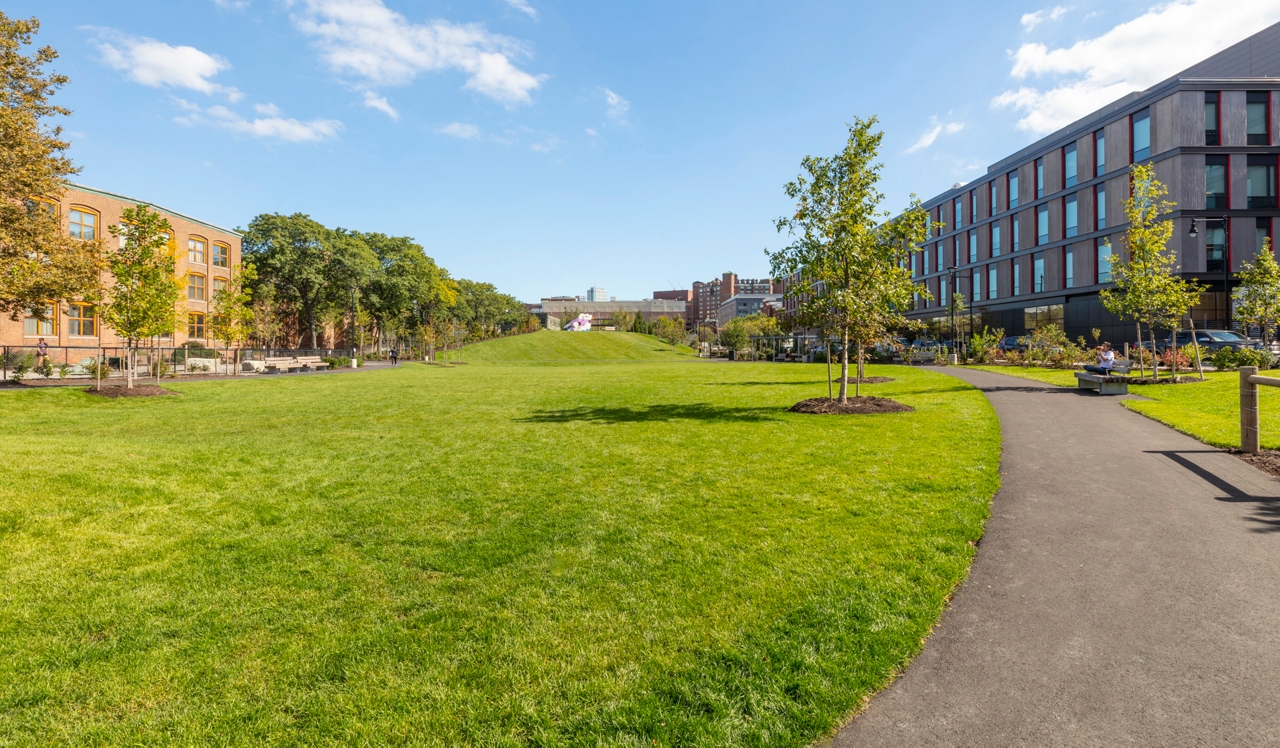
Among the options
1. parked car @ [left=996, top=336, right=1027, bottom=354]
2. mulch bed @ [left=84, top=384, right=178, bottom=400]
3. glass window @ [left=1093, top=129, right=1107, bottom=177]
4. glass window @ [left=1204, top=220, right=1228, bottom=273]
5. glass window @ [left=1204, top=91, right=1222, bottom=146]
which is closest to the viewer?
mulch bed @ [left=84, top=384, right=178, bottom=400]

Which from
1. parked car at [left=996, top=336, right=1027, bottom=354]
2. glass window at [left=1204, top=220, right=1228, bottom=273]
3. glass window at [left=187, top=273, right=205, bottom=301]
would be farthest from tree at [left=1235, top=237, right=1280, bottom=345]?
glass window at [left=187, top=273, right=205, bottom=301]

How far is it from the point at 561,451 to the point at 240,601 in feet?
20.2

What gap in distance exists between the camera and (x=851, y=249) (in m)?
15.1

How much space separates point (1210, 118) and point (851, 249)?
142 ft

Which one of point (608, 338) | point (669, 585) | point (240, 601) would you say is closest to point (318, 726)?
point (240, 601)

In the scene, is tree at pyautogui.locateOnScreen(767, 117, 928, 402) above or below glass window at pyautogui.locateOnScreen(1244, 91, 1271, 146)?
below

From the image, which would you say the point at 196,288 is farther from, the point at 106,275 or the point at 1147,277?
the point at 1147,277

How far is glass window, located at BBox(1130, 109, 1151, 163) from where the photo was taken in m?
41.9

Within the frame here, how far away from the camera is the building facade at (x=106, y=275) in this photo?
37.2 m

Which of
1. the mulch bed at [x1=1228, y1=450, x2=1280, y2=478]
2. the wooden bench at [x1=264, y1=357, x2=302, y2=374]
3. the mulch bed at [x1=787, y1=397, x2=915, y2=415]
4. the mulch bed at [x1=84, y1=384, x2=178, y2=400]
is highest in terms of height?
the wooden bench at [x1=264, y1=357, x2=302, y2=374]

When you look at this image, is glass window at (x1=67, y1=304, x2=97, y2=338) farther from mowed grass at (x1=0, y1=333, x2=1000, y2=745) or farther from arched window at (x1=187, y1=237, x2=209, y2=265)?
mowed grass at (x1=0, y1=333, x2=1000, y2=745)

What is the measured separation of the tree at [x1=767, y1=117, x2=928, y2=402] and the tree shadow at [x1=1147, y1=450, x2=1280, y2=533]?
7.23 metres

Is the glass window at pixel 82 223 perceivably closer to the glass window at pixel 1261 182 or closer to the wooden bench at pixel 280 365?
the wooden bench at pixel 280 365

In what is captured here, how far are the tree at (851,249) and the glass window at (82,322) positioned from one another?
4707 cm
